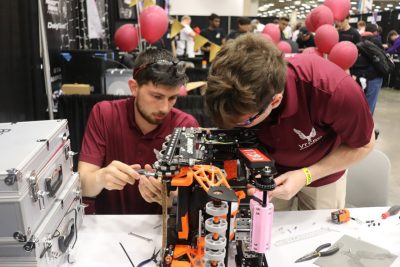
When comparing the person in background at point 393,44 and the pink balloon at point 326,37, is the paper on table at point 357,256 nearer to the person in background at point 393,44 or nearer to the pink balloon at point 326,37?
the pink balloon at point 326,37

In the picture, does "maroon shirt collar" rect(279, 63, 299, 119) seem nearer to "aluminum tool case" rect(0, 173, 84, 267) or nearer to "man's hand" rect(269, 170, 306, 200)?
"man's hand" rect(269, 170, 306, 200)

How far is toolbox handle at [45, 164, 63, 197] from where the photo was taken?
3.19ft

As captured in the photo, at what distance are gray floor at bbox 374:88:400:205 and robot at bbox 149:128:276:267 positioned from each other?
248 centimetres

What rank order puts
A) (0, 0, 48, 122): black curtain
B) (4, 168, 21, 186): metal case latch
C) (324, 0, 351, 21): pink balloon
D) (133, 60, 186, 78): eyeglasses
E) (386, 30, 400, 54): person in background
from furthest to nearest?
(386, 30, 400, 54): person in background < (324, 0, 351, 21): pink balloon < (0, 0, 48, 122): black curtain < (133, 60, 186, 78): eyeglasses < (4, 168, 21, 186): metal case latch

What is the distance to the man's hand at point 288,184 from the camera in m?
1.20

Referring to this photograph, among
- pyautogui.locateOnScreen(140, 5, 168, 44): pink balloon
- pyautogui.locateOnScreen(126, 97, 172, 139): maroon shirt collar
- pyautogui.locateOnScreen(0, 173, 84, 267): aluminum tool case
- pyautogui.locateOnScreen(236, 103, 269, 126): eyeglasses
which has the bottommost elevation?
pyautogui.locateOnScreen(0, 173, 84, 267): aluminum tool case

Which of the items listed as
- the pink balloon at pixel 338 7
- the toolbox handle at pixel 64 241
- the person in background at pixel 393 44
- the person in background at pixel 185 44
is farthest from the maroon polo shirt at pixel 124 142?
the person in background at pixel 393 44

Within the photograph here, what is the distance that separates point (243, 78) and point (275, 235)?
61cm

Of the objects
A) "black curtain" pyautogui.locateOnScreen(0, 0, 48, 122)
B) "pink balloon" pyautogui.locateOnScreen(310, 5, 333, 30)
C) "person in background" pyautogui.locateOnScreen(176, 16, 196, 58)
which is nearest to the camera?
"black curtain" pyautogui.locateOnScreen(0, 0, 48, 122)

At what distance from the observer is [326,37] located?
339 centimetres

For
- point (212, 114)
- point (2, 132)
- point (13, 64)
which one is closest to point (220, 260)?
point (212, 114)

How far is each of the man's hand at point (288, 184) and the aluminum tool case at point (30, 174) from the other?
0.70 metres

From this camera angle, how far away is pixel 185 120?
162 cm

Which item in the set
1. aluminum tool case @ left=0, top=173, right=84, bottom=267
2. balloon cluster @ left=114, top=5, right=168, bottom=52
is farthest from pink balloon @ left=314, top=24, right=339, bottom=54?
aluminum tool case @ left=0, top=173, right=84, bottom=267
